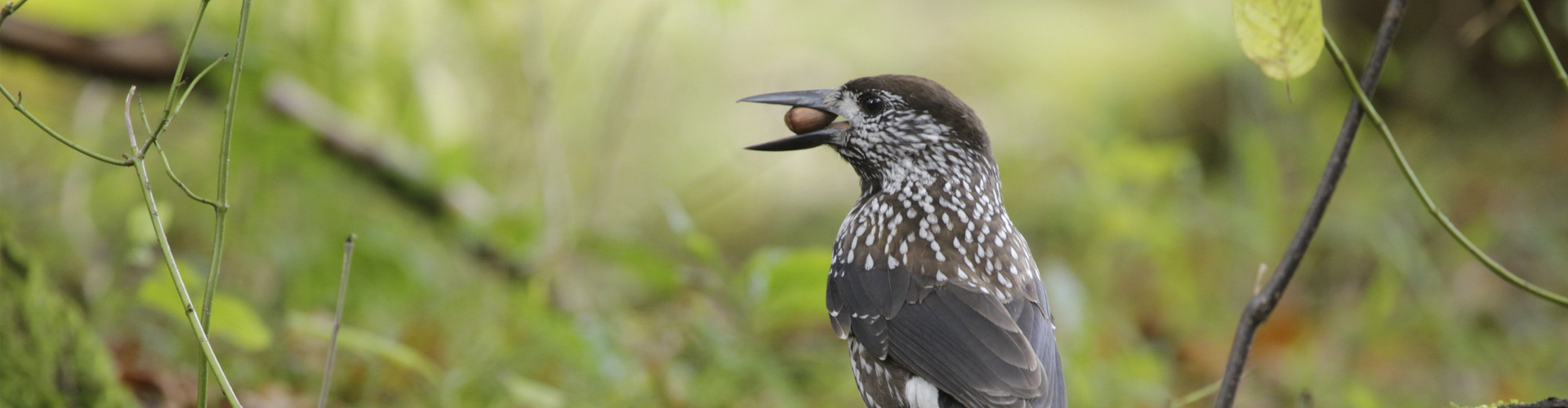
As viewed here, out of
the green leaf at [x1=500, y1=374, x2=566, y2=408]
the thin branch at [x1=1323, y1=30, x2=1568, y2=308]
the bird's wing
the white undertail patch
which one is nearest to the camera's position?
the thin branch at [x1=1323, y1=30, x2=1568, y2=308]

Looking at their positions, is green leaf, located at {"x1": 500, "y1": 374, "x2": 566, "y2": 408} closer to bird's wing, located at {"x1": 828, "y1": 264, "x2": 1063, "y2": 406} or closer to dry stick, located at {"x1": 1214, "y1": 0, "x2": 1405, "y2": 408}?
bird's wing, located at {"x1": 828, "y1": 264, "x2": 1063, "y2": 406}

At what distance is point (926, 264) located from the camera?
102 inches

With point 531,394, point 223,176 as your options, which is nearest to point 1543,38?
point 223,176

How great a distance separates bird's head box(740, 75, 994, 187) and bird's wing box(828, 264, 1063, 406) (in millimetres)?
393

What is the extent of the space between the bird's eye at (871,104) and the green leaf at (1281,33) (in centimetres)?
111

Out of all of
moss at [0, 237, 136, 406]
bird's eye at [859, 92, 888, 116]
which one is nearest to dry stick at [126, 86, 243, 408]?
moss at [0, 237, 136, 406]

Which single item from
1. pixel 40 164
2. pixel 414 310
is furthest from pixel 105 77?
pixel 414 310

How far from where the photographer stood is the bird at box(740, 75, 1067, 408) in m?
2.37

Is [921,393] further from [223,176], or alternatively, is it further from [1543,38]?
[223,176]

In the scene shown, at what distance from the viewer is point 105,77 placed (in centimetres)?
421

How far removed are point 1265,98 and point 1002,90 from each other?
218 centimetres

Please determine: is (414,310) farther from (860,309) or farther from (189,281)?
(860,309)

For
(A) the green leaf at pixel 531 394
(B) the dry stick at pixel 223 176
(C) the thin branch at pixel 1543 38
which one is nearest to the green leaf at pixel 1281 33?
(C) the thin branch at pixel 1543 38

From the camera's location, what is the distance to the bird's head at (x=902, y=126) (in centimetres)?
287
